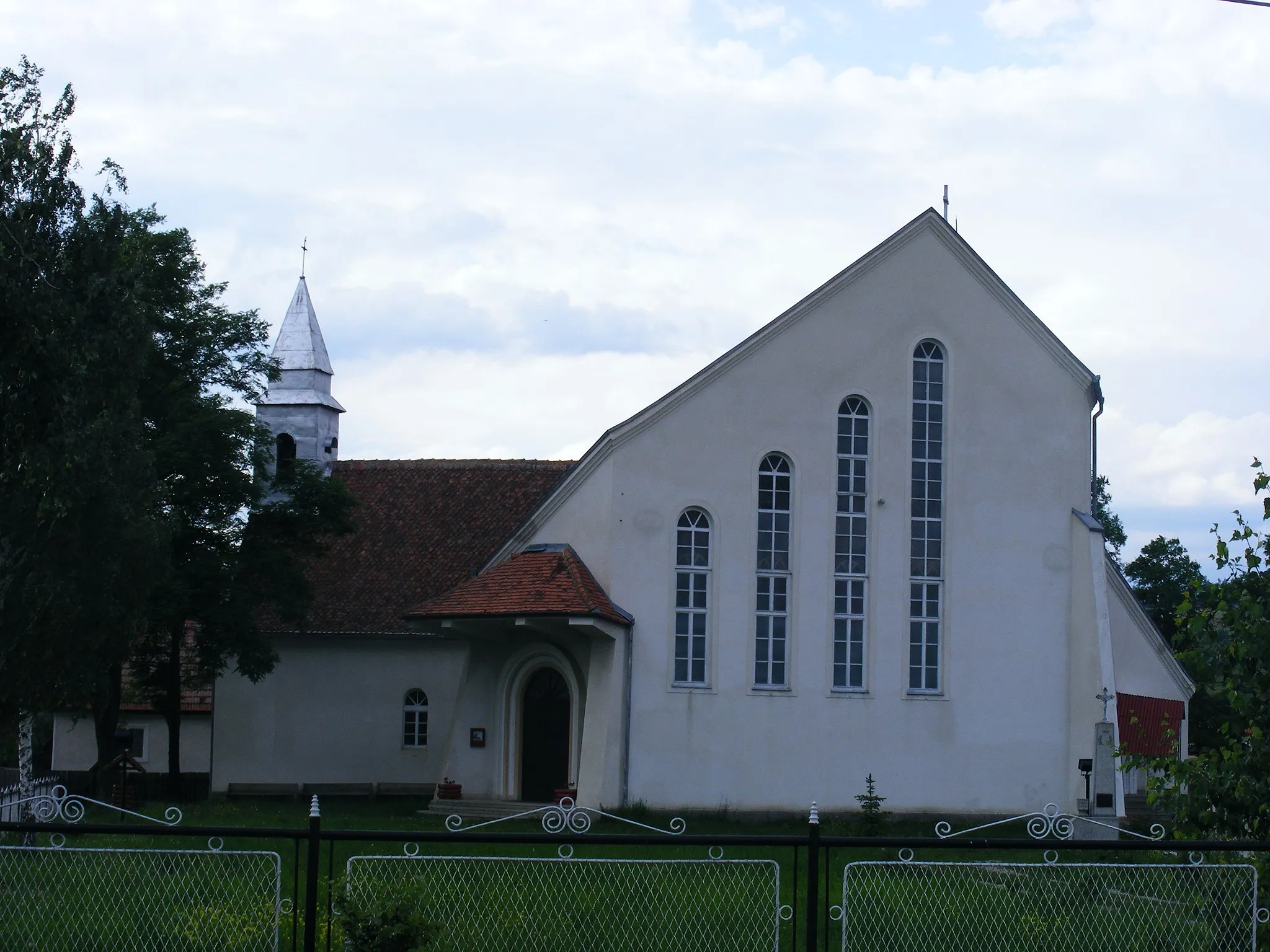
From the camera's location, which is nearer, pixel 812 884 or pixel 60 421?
pixel 812 884

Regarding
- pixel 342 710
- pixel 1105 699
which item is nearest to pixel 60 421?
pixel 342 710

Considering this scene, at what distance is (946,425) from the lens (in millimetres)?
28969

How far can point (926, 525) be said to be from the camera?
28703 millimetres

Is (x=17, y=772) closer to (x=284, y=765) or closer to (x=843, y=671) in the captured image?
(x=284, y=765)

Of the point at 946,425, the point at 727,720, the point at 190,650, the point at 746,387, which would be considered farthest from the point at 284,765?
the point at 946,425

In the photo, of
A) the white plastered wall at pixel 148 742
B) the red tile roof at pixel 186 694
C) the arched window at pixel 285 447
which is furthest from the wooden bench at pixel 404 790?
the arched window at pixel 285 447

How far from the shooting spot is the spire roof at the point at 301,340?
44.1 metres

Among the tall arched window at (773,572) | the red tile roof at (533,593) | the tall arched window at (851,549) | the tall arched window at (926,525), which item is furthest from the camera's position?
the tall arched window at (926,525)

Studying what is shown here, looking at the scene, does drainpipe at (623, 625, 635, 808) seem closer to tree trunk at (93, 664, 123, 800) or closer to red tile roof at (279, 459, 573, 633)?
red tile roof at (279, 459, 573, 633)

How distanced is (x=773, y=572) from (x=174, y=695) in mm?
14812

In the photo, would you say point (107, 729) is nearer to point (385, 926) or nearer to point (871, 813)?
point (871, 813)

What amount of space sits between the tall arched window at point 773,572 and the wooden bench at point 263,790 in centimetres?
1454

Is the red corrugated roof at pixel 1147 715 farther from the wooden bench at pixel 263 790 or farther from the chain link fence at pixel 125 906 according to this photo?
the chain link fence at pixel 125 906

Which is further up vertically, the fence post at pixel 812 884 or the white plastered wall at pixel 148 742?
the fence post at pixel 812 884
